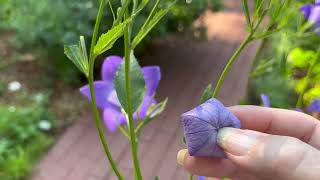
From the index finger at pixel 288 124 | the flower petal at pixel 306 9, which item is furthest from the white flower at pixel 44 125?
the index finger at pixel 288 124

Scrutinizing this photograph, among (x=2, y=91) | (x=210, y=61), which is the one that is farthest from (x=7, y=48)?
(x=210, y=61)

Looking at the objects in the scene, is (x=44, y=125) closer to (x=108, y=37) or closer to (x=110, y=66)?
(x=110, y=66)

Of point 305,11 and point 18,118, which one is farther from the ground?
point 305,11

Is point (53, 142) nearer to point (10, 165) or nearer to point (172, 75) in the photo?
point (10, 165)

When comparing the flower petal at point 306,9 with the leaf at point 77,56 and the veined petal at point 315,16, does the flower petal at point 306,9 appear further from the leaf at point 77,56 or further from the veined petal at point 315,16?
the leaf at point 77,56

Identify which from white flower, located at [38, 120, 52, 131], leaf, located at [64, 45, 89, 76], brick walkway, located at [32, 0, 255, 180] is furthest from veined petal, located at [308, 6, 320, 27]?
white flower, located at [38, 120, 52, 131]

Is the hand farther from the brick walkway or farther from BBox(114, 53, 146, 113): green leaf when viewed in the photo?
the brick walkway
